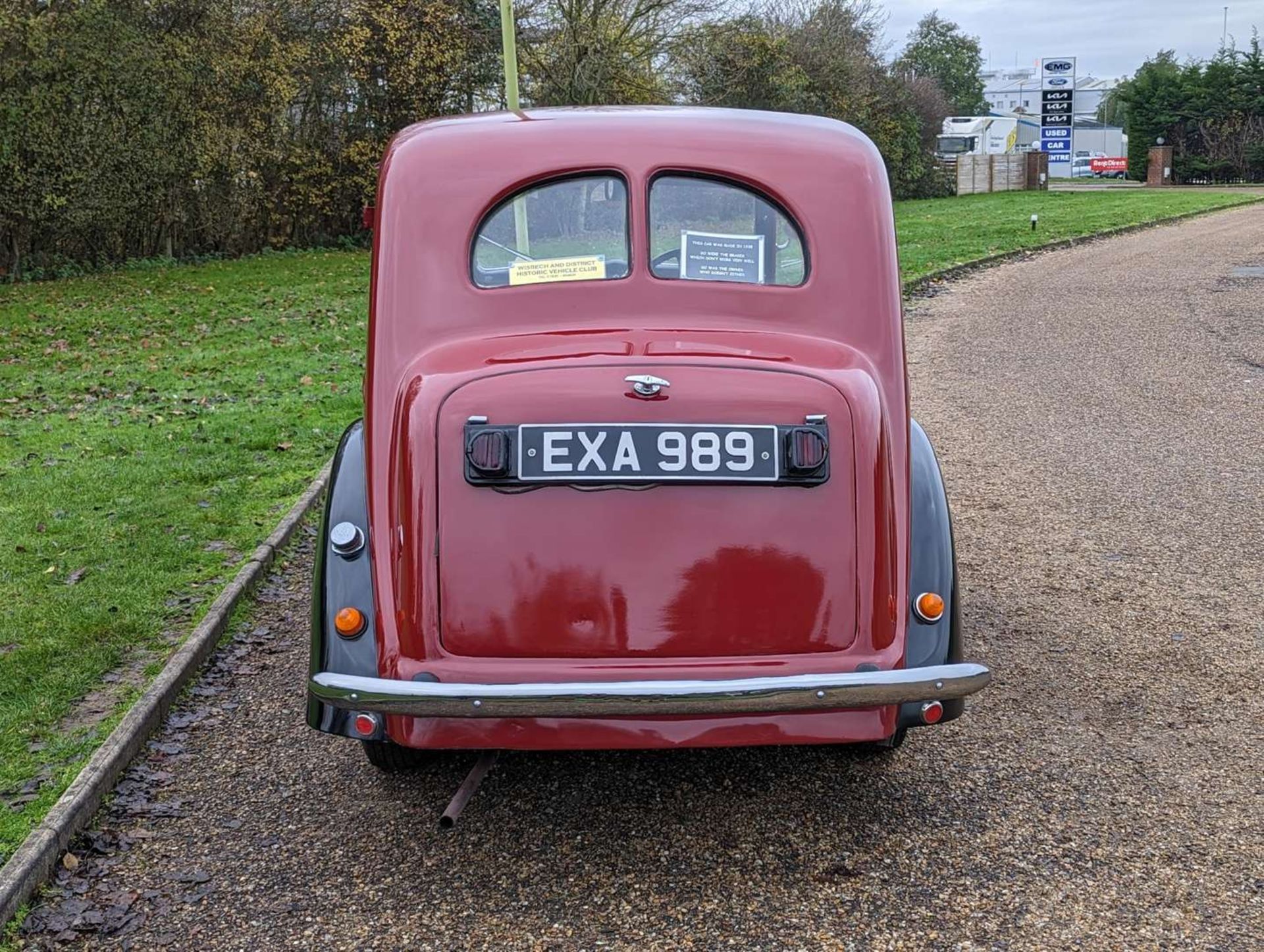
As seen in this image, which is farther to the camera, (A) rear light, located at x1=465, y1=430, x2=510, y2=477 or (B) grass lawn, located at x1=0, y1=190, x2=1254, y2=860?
(B) grass lawn, located at x1=0, y1=190, x2=1254, y2=860

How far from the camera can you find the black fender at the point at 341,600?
137 inches

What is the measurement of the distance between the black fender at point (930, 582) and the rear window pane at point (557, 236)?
1.13 m

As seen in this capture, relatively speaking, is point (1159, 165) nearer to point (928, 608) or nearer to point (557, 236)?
point (557, 236)

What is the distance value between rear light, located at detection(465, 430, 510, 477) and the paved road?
1150 mm

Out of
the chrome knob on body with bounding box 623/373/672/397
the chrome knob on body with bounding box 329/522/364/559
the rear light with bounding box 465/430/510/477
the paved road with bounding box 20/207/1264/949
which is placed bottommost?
the paved road with bounding box 20/207/1264/949

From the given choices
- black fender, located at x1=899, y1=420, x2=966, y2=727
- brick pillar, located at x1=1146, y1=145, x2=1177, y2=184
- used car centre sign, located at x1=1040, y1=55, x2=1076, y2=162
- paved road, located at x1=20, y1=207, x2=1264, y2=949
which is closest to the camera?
paved road, located at x1=20, y1=207, x2=1264, y2=949

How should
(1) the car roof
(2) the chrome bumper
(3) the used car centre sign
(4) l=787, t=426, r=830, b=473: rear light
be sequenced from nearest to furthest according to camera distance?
(2) the chrome bumper → (4) l=787, t=426, r=830, b=473: rear light → (1) the car roof → (3) the used car centre sign

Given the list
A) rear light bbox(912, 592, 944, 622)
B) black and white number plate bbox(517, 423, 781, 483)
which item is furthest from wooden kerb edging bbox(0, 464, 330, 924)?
rear light bbox(912, 592, 944, 622)

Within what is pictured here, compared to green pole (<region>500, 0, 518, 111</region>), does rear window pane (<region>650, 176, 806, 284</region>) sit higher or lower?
lower

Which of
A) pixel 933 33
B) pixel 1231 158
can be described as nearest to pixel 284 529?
pixel 1231 158

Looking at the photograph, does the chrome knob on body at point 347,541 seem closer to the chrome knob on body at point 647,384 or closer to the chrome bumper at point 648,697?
the chrome bumper at point 648,697

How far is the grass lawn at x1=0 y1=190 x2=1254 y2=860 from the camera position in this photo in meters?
4.65

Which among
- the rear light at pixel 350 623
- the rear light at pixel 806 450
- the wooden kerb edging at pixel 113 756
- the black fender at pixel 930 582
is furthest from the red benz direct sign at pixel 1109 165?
the rear light at pixel 350 623

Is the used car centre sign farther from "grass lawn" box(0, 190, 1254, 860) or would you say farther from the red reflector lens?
the red reflector lens
